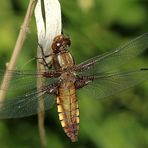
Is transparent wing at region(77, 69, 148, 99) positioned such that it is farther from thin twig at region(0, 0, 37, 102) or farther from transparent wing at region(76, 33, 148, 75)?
thin twig at region(0, 0, 37, 102)

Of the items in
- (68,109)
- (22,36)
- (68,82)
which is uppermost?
(22,36)

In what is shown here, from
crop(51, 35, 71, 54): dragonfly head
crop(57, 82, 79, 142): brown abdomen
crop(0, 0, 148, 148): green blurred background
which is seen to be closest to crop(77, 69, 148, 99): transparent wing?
crop(57, 82, 79, 142): brown abdomen

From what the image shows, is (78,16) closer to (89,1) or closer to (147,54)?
(89,1)

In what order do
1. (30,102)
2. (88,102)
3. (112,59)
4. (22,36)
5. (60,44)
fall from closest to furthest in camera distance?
(22,36) → (60,44) → (30,102) → (112,59) → (88,102)

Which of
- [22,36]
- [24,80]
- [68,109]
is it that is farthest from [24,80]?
[22,36]

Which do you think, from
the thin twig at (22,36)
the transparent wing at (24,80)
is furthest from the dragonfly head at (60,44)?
the thin twig at (22,36)

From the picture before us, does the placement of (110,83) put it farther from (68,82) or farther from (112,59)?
(68,82)

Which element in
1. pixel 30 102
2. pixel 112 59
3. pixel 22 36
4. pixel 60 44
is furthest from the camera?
pixel 112 59

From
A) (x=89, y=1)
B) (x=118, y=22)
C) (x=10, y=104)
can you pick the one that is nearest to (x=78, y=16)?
(x=89, y=1)
